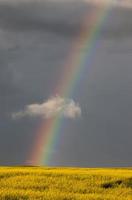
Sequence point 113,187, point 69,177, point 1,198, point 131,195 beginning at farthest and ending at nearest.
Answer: point 69,177 → point 113,187 → point 131,195 → point 1,198

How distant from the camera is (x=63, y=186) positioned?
28.6m

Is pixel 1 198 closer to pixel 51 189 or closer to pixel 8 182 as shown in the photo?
pixel 51 189

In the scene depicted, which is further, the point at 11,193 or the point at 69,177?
the point at 69,177

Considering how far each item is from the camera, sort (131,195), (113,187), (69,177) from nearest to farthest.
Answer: (131,195), (113,187), (69,177)

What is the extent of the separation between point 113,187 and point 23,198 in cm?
675

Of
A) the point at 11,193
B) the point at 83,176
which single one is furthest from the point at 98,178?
the point at 11,193

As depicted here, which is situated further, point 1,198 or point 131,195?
point 131,195

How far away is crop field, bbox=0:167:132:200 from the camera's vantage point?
24.9 meters

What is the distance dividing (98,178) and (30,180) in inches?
146

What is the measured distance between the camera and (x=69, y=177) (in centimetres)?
3145

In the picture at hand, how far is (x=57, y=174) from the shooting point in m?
32.5

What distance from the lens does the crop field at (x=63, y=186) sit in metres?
24.9

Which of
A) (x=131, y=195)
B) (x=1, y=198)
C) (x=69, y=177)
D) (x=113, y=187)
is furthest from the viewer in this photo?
(x=69, y=177)

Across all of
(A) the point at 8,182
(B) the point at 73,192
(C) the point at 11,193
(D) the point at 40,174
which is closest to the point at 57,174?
(D) the point at 40,174
